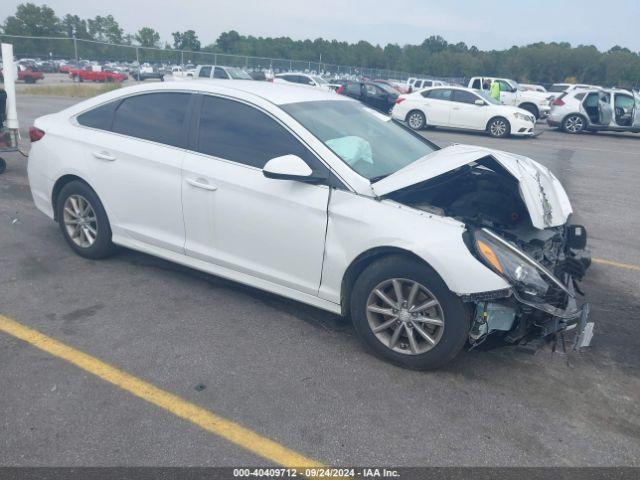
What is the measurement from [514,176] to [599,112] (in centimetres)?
1830

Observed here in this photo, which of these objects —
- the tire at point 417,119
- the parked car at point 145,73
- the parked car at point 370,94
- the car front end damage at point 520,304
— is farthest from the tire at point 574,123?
the parked car at point 145,73

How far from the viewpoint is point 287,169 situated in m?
3.58

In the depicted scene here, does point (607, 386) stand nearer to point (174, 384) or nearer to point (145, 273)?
point (174, 384)

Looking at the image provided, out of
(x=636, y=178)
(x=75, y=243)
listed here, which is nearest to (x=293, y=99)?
(x=75, y=243)

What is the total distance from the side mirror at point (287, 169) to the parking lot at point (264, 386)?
1132 mm

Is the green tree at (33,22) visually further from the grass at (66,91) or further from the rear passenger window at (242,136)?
the rear passenger window at (242,136)

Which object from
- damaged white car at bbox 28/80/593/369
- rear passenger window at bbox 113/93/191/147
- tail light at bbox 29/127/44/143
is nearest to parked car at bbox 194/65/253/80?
tail light at bbox 29/127/44/143

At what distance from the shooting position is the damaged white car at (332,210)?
3.31 meters

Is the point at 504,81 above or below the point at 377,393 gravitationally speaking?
above

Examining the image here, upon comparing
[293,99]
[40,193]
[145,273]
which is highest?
[293,99]

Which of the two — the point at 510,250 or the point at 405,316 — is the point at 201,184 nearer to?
the point at 405,316

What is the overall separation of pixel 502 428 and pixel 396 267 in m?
1.08

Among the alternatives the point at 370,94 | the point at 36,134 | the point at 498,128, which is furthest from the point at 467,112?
the point at 36,134

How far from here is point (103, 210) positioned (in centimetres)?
482
